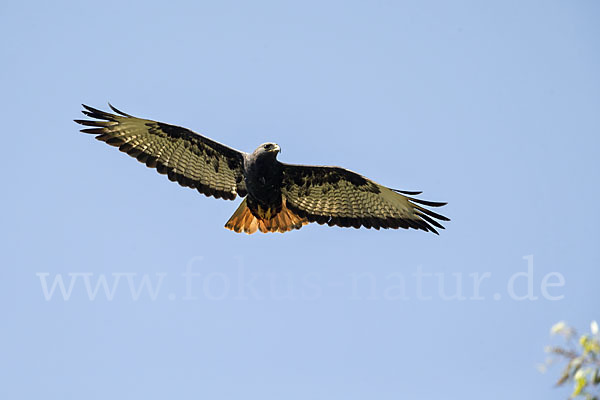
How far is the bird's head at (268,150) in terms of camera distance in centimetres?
1061

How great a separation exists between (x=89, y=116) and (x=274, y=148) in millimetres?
3025

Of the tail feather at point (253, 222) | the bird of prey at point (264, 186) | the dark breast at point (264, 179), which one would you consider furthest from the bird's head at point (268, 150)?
the tail feather at point (253, 222)

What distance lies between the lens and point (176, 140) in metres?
11.5

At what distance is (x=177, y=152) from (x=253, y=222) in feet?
5.34

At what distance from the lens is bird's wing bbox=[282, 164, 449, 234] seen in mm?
11586

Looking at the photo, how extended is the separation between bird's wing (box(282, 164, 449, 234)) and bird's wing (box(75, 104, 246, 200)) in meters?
0.90

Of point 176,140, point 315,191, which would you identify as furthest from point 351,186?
point 176,140

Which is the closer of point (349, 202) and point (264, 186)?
point (264, 186)

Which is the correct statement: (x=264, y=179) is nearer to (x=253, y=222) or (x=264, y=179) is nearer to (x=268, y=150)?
(x=268, y=150)

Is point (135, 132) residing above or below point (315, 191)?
above

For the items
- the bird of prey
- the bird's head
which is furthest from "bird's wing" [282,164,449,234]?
the bird's head

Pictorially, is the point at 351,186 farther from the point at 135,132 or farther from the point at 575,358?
the point at 575,358

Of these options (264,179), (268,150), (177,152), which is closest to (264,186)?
(264,179)

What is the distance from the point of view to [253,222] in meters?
11.6
